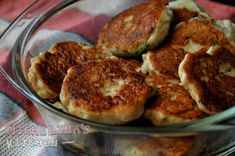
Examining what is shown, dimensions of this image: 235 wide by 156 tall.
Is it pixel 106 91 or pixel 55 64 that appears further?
pixel 55 64

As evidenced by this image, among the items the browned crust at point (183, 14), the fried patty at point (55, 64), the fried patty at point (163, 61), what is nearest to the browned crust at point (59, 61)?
the fried patty at point (55, 64)

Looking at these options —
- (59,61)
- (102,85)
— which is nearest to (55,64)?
(59,61)

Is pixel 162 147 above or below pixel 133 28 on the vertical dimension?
below

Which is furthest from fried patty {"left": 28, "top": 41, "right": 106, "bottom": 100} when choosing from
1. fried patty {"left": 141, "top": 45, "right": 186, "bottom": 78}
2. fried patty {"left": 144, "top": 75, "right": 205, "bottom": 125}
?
fried patty {"left": 144, "top": 75, "right": 205, "bottom": 125}

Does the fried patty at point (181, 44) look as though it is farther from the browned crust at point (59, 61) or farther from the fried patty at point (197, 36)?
the browned crust at point (59, 61)

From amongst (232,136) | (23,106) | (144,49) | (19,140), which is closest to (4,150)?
(19,140)

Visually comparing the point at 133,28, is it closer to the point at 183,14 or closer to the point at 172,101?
the point at 183,14

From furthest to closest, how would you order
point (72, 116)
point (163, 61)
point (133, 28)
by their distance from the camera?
1. point (133, 28)
2. point (163, 61)
3. point (72, 116)
